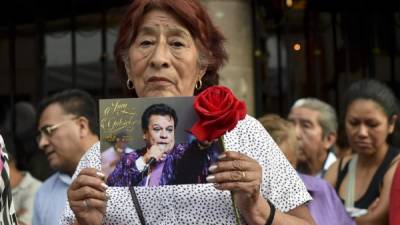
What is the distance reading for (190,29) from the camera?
→ 120 inches

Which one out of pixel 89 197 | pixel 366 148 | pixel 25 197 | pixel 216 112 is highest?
pixel 216 112

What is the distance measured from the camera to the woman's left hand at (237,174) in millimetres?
2648

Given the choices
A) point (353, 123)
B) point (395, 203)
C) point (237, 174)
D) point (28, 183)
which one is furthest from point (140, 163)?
point (28, 183)

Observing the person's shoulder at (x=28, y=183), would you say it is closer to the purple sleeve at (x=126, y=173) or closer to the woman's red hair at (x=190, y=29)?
the woman's red hair at (x=190, y=29)

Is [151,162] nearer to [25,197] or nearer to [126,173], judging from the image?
[126,173]

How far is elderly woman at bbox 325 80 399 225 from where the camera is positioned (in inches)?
211

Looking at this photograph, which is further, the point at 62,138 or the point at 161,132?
the point at 62,138

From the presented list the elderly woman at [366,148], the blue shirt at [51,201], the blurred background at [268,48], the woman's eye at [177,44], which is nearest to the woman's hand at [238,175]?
the woman's eye at [177,44]

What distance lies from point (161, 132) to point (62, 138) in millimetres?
2575

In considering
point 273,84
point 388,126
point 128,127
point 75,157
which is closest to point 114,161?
point 128,127

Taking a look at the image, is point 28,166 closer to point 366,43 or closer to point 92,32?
point 92,32

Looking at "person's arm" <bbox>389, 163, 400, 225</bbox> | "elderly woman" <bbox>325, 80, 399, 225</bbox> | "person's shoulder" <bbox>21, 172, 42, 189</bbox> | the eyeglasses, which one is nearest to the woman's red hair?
"person's arm" <bbox>389, 163, 400, 225</bbox>

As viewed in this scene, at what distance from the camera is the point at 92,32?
10.2 metres

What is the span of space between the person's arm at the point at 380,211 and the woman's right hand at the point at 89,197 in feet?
8.18
